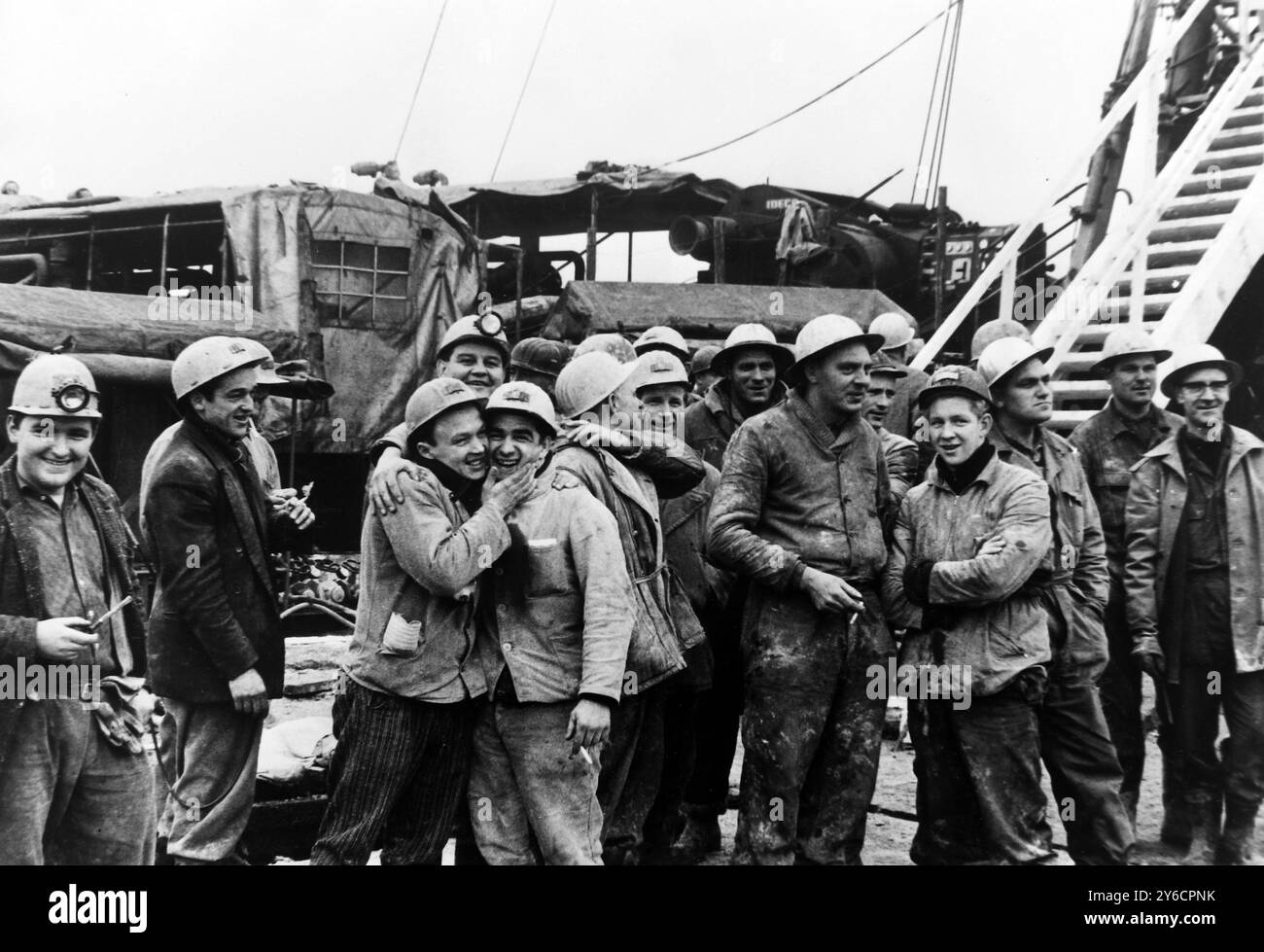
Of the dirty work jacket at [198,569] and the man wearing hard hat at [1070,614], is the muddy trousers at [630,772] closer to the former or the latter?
the dirty work jacket at [198,569]

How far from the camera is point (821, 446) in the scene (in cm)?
452

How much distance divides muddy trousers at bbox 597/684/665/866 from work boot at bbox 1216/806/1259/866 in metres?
2.39

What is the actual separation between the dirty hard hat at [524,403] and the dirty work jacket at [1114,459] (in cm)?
266

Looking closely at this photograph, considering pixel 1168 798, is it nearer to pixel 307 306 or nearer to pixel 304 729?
pixel 304 729

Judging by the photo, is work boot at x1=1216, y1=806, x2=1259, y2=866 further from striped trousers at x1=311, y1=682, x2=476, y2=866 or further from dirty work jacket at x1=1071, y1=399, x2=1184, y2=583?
striped trousers at x1=311, y1=682, x2=476, y2=866

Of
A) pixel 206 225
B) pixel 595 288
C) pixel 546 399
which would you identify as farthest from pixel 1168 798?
pixel 206 225

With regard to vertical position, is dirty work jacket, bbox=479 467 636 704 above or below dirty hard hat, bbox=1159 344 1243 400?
below

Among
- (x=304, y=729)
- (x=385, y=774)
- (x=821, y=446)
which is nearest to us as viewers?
(x=385, y=774)

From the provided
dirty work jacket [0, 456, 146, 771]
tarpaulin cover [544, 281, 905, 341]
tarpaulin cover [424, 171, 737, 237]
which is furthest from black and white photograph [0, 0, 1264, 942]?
tarpaulin cover [424, 171, 737, 237]

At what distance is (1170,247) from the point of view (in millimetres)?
8336

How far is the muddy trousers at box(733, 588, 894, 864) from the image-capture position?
4.34 metres

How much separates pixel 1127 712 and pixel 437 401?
11.1ft

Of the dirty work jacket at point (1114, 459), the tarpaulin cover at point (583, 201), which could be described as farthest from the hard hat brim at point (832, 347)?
the tarpaulin cover at point (583, 201)
